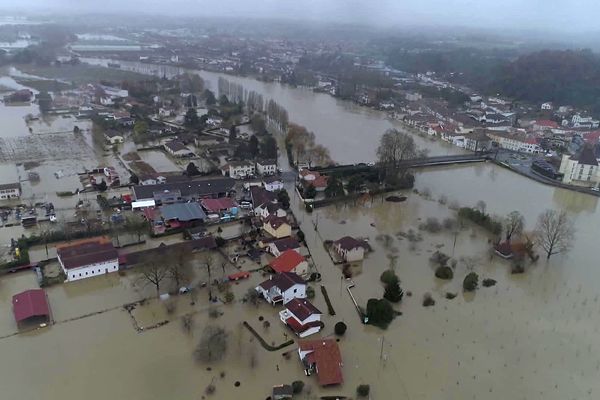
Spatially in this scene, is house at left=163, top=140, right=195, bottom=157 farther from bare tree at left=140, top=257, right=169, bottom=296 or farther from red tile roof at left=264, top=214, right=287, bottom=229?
bare tree at left=140, top=257, right=169, bottom=296

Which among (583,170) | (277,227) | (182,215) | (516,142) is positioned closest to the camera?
(277,227)

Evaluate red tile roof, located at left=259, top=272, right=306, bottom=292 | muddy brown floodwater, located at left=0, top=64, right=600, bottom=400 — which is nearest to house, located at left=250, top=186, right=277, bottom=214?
muddy brown floodwater, located at left=0, top=64, right=600, bottom=400

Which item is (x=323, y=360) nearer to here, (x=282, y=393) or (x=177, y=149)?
(x=282, y=393)

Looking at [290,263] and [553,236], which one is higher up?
[553,236]

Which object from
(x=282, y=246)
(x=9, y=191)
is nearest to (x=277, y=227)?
(x=282, y=246)

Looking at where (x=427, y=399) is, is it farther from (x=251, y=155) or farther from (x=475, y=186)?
(x=251, y=155)

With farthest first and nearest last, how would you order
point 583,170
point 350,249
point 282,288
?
point 583,170 → point 350,249 → point 282,288

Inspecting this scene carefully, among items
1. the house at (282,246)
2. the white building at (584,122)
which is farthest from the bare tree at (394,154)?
the white building at (584,122)

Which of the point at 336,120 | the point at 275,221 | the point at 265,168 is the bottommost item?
the point at 336,120
